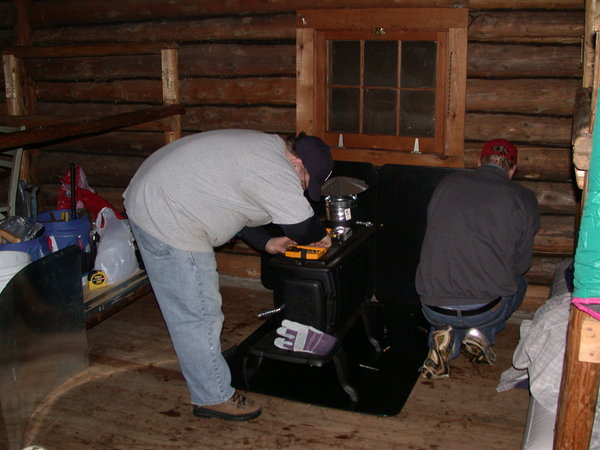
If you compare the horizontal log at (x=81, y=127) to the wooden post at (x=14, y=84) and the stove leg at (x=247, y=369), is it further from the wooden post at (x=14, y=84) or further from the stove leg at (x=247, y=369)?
the stove leg at (x=247, y=369)

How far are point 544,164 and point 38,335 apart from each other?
144 inches

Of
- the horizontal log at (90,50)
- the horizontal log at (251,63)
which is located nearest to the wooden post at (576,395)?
the horizontal log at (251,63)

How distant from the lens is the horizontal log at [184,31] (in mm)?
5656

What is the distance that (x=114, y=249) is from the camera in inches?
200

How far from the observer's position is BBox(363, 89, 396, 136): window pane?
5.46 m

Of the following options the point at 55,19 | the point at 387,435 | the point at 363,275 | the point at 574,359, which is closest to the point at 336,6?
the point at 363,275

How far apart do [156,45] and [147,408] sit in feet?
9.95

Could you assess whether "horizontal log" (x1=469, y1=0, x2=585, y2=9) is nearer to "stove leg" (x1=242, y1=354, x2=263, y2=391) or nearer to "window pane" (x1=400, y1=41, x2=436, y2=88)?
"window pane" (x1=400, y1=41, x2=436, y2=88)

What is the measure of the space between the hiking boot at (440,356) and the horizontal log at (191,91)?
93.1 inches

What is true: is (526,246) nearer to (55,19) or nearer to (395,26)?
(395,26)

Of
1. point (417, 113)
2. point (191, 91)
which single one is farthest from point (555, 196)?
point (191, 91)

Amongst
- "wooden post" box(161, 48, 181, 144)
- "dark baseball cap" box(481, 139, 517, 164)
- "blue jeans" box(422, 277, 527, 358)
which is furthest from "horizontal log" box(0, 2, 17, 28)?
"blue jeans" box(422, 277, 527, 358)

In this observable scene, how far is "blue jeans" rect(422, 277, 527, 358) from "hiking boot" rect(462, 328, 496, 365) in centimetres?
4

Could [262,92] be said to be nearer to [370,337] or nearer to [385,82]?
[385,82]
